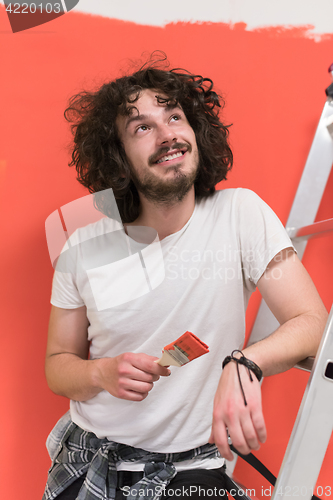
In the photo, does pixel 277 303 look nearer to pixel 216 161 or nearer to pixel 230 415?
pixel 230 415

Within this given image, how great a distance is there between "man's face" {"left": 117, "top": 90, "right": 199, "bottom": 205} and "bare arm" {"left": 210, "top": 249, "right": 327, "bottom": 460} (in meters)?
0.33

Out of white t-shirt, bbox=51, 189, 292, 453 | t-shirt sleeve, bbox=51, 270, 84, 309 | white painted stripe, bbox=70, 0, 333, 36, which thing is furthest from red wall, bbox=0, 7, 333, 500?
white t-shirt, bbox=51, 189, 292, 453

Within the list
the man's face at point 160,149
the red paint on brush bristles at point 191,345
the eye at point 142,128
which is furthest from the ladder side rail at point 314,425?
the eye at point 142,128

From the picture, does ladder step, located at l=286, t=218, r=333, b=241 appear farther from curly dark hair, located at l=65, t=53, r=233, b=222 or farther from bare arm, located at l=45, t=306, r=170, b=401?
bare arm, located at l=45, t=306, r=170, b=401

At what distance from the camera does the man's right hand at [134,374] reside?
2.44 feet

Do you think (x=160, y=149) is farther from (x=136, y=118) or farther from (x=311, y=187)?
(x=311, y=187)

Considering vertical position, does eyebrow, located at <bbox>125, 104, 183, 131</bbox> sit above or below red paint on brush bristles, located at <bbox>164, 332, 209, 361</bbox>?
above

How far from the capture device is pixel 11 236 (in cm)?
118

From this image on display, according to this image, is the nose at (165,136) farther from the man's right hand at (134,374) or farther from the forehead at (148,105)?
the man's right hand at (134,374)

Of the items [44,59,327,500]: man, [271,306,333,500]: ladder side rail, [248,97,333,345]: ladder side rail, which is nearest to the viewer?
[271,306,333,500]: ladder side rail

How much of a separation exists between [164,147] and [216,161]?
21cm

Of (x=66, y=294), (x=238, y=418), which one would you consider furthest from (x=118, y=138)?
(x=238, y=418)

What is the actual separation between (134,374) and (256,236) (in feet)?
1.38

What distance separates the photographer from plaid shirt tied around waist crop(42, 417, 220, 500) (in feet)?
2.81
